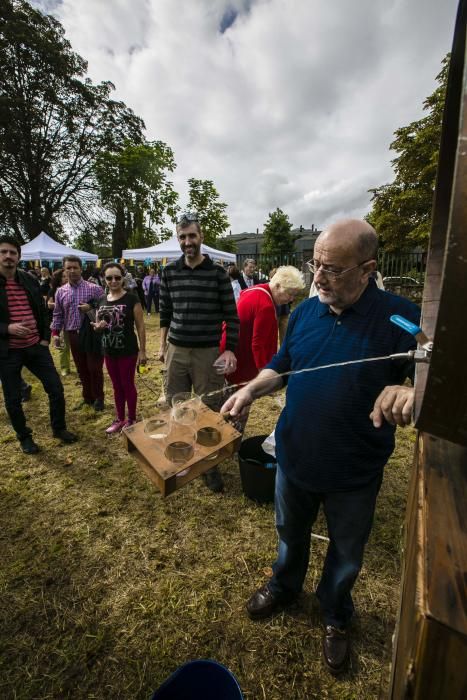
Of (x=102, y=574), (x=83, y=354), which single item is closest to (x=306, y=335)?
(x=102, y=574)

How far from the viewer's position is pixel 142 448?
1.56 m

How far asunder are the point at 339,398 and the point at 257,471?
5.66 feet

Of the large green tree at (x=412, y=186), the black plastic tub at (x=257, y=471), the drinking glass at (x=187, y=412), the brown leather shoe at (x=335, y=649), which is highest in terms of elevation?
the large green tree at (x=412, y=186)

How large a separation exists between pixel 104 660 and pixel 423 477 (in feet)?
7.50

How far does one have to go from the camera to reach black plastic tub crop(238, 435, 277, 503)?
2869mm

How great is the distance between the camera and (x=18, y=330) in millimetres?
3396

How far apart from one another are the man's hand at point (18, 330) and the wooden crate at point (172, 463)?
259 centimetres

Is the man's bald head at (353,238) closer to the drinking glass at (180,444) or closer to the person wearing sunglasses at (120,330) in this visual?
the drinking glass at (180,444)

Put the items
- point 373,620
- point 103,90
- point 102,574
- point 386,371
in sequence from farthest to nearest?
point 103,90 < point 102,574 < point 373,620 < point 386,371

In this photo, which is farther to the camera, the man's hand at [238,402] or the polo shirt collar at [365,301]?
the man's hand at [238,402]

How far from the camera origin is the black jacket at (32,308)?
11.2 feet

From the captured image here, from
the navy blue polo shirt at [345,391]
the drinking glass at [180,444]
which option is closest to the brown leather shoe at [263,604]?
the navy blue polo shirt at [345,391]

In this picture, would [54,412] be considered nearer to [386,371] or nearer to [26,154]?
[386,371]

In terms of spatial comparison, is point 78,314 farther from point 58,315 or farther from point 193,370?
point 193,370
